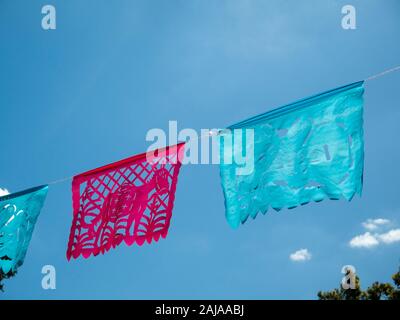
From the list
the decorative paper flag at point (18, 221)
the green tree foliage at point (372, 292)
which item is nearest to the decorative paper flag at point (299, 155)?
the decorative paper flag at point (18, 221)

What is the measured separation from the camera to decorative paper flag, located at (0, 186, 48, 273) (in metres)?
6.17

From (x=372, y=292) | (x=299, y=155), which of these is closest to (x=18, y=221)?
(x=299, y=155)

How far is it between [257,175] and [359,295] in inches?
480

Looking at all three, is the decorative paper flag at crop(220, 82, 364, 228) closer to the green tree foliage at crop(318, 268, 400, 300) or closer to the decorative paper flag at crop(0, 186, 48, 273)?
the decorative paper flag at crop(0, 186, 48, 273)

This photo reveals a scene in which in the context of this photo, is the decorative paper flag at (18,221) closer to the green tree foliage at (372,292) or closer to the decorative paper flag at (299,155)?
the decorative paper flag at (299,155)

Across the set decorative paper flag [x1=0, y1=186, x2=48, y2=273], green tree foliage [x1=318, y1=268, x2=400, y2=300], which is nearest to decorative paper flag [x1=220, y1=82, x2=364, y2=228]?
decorative paper flag [x1=0, y1=186, x2=48, y2=273]

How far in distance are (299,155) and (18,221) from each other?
15.5 feet

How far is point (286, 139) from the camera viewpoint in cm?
499

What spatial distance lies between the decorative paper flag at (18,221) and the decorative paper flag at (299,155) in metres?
3.38

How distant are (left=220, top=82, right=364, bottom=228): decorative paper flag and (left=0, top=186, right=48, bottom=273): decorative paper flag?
3.38m

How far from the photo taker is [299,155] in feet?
15.9

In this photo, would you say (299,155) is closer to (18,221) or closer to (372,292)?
(18,221)
